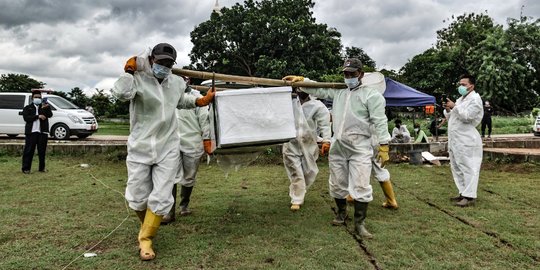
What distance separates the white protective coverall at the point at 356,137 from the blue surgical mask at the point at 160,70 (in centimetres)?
199

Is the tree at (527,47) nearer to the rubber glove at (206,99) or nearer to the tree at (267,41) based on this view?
the tree at (267,41)

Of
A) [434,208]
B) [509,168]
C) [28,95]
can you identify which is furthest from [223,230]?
[28,95]

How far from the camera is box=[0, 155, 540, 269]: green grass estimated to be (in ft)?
12.2

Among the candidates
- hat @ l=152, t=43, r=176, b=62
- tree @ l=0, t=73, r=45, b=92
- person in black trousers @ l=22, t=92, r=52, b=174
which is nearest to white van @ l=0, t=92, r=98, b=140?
person in black trousers @ l=22, t=92, r=52, b=174

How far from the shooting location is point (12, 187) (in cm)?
724

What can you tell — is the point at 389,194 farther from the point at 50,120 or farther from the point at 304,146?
the point at 50,120

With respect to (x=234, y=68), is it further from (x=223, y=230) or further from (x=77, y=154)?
(x=223, y=230)

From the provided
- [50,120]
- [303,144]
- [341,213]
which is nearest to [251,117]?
[341,213]

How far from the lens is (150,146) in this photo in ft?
12.8

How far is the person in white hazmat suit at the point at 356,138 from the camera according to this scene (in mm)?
4617

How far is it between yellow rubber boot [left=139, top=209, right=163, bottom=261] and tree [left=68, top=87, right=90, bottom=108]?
42.2 meters

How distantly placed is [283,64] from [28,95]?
709 inches

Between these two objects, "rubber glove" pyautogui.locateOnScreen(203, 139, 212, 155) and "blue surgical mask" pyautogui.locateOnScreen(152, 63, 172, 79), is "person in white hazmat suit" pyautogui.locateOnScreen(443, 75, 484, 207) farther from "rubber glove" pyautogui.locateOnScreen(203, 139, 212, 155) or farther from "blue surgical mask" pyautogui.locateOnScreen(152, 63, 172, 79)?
"blue surgical mask" pyautogui.locateOnScreen(152, 63, 172, 79)

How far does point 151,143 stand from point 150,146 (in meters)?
0.03
